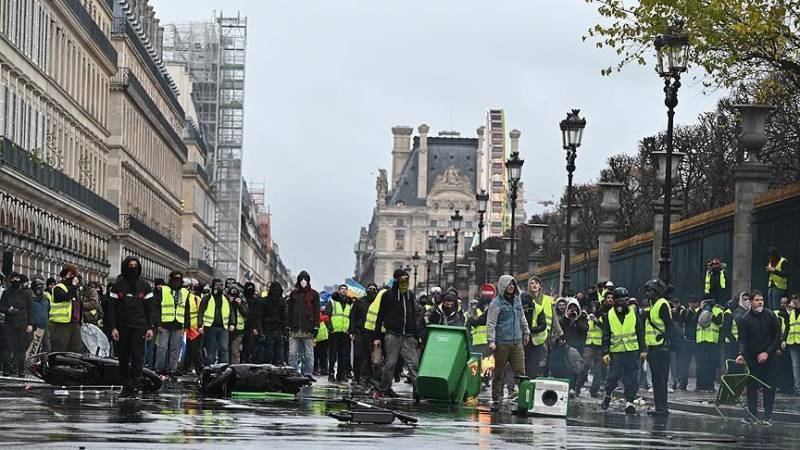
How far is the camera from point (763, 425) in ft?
72.1

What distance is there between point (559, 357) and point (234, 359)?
290 inches

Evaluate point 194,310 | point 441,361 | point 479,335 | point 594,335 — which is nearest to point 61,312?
point 194,310

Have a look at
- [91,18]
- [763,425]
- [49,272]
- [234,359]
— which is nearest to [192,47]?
[91,18]

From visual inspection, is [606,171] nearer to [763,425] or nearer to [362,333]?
[362,333]

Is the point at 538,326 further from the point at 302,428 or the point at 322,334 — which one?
the point at 322,334

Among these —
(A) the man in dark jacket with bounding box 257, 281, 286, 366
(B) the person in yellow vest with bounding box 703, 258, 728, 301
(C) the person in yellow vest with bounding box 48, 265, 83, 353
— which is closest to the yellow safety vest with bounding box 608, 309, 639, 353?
(B) the person in yellow vest with bounding box 703, 258, 728, 301

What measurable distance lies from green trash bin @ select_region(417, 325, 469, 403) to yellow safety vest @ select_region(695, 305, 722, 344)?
7930mm

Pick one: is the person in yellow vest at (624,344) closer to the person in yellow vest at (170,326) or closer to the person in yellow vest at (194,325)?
the person in yellow vest at (170,326)

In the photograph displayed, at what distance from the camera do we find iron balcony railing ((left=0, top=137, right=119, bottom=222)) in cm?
5012

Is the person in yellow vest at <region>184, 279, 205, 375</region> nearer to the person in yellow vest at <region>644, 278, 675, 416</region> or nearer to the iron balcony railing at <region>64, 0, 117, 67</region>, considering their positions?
the person in yellow vest at <region>644, 278, 675, 416</region>

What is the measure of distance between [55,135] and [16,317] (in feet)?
104

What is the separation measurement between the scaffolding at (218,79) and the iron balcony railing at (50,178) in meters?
54.8

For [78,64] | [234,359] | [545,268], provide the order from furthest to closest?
[545,268] → [78,64] → [234,359]

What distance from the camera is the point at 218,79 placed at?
432 ft
